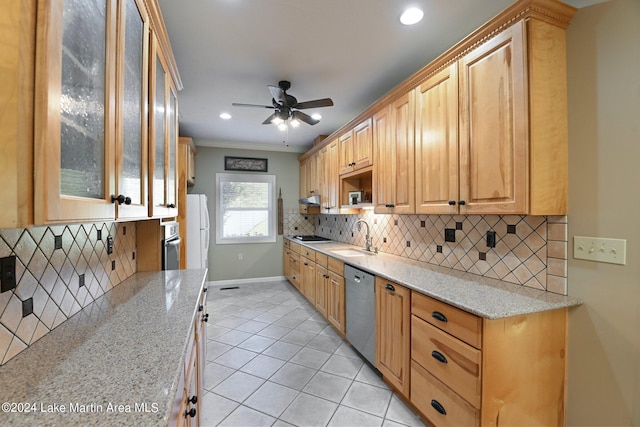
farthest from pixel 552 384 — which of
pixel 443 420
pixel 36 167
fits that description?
pixel 36 167

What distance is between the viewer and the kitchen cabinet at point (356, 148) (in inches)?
115

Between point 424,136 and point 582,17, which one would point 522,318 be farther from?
point 582,17

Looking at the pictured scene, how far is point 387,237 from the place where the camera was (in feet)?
10.3

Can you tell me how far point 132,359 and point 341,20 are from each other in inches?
84.3

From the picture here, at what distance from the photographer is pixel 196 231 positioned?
13.2 feet

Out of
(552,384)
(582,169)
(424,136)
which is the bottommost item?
(552,384)

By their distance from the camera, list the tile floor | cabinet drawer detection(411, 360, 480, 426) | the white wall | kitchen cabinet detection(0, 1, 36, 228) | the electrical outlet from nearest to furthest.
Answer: kitchen cabinet detection(0, 1, 36, 228)
the electrical outlet
the white wall
cabinet drawer detection(411, 360, 480, 426)
the tile floor

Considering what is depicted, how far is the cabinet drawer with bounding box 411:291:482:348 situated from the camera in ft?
4.43

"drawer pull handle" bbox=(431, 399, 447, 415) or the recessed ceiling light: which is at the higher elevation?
the recessed ceiling light

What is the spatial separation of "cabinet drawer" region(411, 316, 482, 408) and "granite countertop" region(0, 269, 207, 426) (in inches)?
52.0

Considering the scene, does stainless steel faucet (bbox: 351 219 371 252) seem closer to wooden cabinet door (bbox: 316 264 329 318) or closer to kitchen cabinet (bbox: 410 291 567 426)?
wooden cabinet door (bbox: 316 264 329 318)

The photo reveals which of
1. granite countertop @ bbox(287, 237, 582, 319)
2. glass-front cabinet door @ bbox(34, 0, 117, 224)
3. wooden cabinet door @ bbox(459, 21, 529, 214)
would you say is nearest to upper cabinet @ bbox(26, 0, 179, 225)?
glass-front cabinet door @ bbox(34, 0, 117, 224)

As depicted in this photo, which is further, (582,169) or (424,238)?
(424,238)

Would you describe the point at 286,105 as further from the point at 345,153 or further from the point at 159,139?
the point at 159,139
